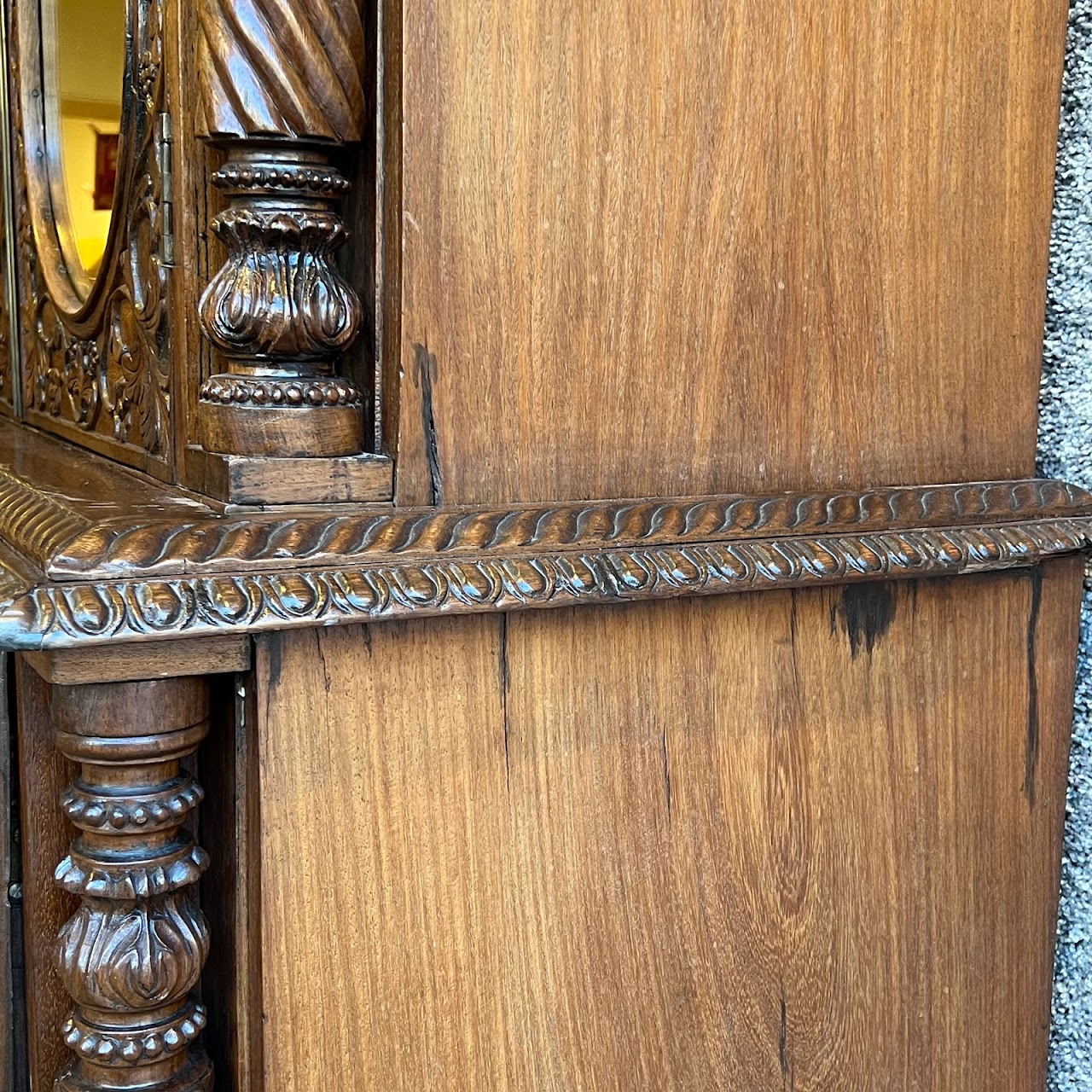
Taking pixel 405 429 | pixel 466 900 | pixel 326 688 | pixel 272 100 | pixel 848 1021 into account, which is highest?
pixel 272 100

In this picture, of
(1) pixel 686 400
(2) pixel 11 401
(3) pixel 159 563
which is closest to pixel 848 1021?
(1) pixel 686 400

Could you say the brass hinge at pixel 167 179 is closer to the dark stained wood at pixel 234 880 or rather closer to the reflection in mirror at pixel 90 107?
the reflection in mirror at pixel 90 107

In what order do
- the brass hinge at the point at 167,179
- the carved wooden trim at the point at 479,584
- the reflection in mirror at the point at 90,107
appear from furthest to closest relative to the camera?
the reflection in mirror at the point at 90,107 < the brass hinge at the point at 167,179 < the carved wooden trim at the point at 479,584

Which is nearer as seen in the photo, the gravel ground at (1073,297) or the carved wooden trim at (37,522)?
the carved wooden trim at (37,522)

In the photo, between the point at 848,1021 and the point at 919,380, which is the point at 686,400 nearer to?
the point at 919,380

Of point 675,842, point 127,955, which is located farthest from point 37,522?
point 675,842

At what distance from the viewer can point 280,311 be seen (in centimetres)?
56

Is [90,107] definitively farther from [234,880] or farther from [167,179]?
[234,880]

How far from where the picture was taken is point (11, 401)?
40.7 inches

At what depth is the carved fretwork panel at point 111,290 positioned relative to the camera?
64 cm

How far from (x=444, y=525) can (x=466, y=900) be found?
0.58ft

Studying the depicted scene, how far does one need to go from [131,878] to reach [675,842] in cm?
26

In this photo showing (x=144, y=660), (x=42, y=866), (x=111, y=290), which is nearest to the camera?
(x=144, y=660)

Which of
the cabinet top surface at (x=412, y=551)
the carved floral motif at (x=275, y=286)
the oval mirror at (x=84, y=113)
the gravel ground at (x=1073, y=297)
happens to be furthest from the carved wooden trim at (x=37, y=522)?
the gravel ground at (x=1073, y=297)
